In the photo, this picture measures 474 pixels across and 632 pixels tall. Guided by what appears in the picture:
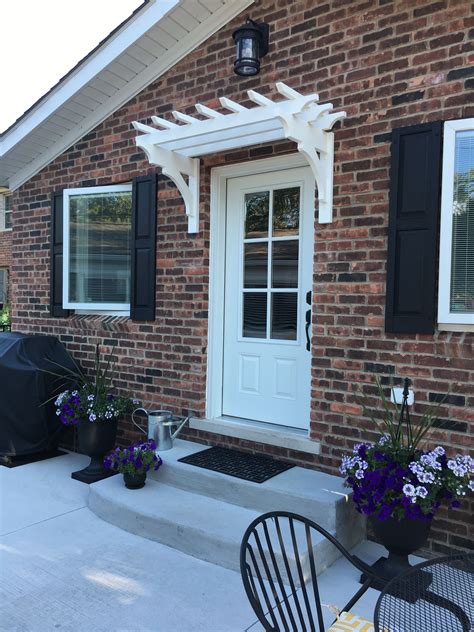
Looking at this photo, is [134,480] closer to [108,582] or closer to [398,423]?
[108,582]

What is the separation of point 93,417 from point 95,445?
0.25m

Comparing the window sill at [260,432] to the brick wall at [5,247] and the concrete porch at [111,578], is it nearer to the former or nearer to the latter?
the concrete porch at [111,578]

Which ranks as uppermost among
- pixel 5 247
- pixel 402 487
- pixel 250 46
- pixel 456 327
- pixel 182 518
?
pixel 250 46

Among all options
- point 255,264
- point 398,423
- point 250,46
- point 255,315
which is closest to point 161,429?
point 255,315

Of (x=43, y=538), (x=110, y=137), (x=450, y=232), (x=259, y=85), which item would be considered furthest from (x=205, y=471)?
(x=110, y=137)

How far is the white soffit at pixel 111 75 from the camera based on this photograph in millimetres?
4176

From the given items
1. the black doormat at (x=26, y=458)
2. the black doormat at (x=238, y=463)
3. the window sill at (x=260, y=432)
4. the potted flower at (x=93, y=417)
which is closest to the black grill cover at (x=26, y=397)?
the black doormat at (x=26, y=458)

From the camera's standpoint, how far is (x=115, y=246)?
16.7 feet

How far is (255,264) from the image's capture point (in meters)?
4.29

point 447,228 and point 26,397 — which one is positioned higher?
point 447,228

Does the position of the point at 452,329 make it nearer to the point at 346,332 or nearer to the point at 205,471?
the point at 346,332

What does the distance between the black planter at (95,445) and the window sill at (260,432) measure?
68cm

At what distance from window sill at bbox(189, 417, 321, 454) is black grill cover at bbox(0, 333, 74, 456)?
1.35m

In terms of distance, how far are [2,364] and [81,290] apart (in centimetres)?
110
